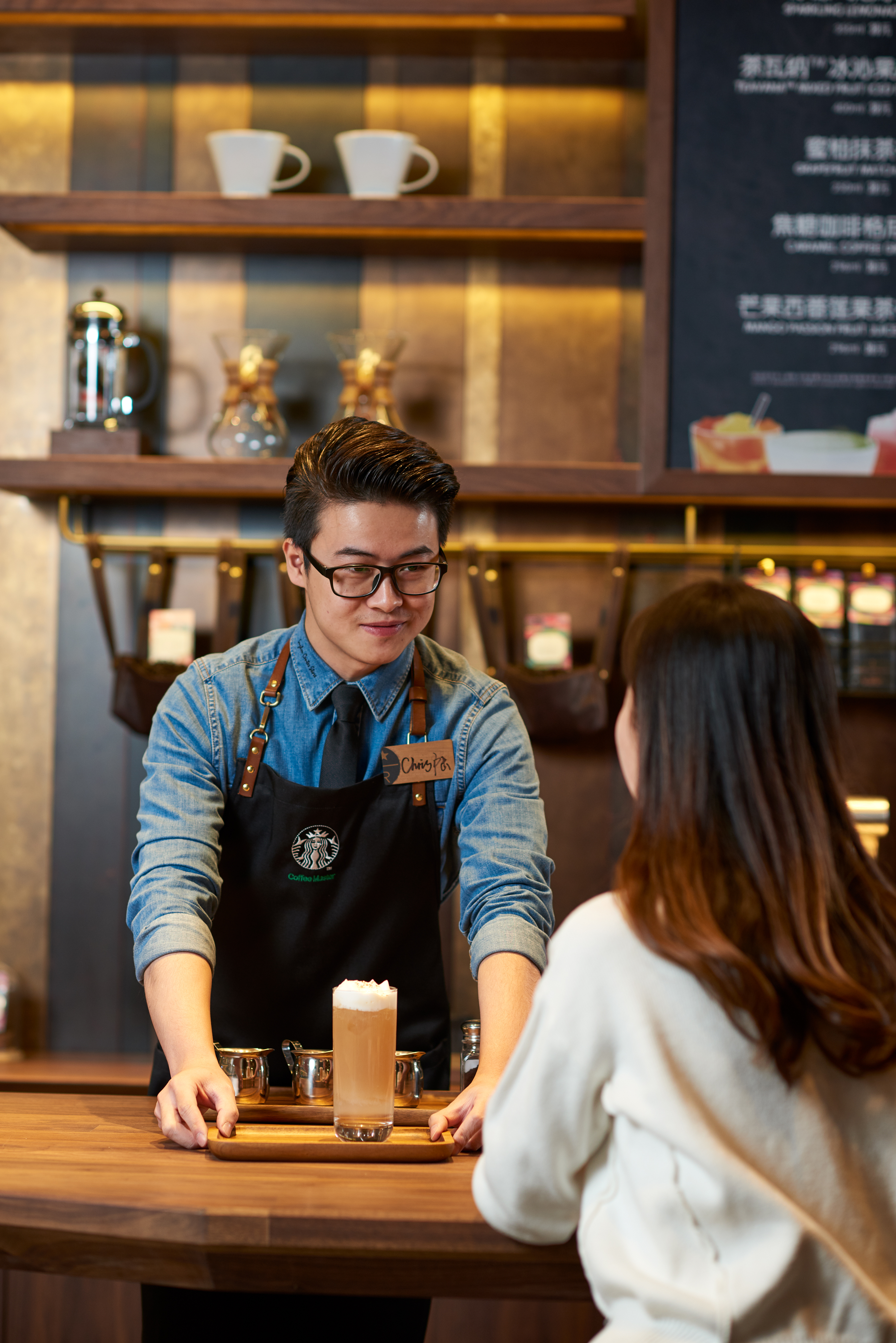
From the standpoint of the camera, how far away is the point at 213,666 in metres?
1.64

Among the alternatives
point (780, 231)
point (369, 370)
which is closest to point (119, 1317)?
point (369, 370)

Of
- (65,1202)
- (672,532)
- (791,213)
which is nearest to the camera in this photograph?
(65,1202)

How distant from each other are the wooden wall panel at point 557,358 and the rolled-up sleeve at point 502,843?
1339 millimetres

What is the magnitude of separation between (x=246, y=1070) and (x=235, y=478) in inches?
62.4

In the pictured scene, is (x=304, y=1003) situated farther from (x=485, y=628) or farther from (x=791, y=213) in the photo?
(x=791, y=213)

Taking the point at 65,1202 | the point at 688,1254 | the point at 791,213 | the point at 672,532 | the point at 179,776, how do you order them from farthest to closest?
the point at 672,532, the point at 791,213, the point at 179,776, the point at 65,1202, the point at 688,1254

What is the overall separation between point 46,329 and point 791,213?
1654 mm

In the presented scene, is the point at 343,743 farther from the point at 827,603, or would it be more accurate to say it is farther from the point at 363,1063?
the point at 827,603

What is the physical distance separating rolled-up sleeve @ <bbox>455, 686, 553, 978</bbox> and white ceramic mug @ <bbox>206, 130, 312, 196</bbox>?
5.08 ft

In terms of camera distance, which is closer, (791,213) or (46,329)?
(791,213)

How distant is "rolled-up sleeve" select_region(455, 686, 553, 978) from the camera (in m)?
1.47

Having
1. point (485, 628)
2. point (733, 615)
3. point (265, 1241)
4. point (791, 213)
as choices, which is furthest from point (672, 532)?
point (265, 1241)

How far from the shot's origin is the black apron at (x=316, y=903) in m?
1.60

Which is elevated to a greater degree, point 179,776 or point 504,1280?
point 179,776
